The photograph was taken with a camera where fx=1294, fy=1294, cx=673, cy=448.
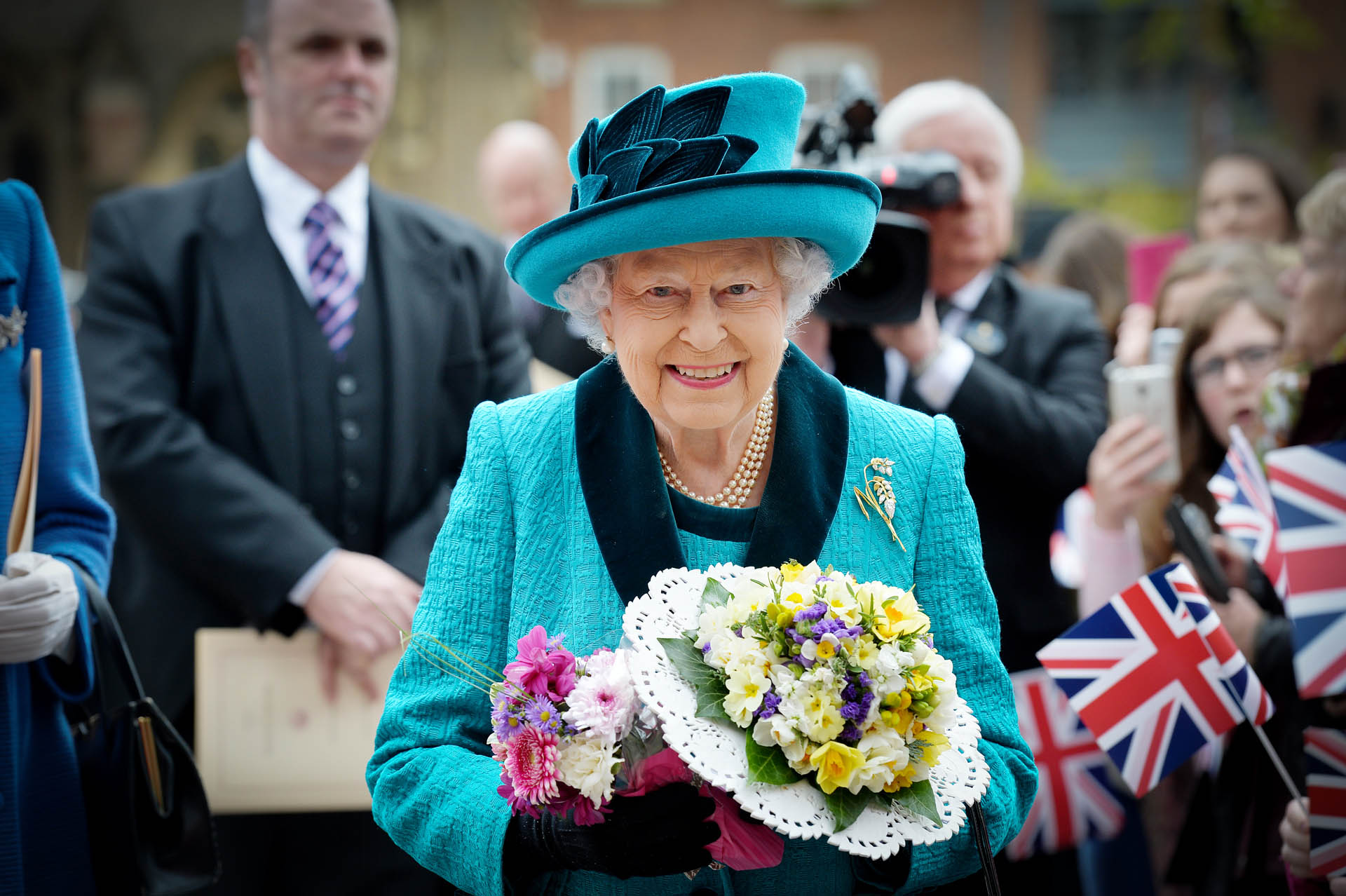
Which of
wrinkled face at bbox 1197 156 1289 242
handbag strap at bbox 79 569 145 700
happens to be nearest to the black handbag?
handbag strap at bbox 79 569 145 700

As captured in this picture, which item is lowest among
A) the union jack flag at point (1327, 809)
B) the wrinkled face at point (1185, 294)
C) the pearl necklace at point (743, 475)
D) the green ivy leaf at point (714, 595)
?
the union jack flag at point (1327, 809)

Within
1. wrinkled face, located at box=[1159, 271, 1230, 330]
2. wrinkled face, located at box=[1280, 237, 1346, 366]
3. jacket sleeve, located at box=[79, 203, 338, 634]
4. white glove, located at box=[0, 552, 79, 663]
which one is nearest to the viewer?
white glove, located at box=[0, 552, 79, 663]

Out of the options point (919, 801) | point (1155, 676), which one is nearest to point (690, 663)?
point (919, 801)

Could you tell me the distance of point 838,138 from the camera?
10.7ft

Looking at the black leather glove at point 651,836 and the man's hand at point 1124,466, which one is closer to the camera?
the black leather glove at point 651,836

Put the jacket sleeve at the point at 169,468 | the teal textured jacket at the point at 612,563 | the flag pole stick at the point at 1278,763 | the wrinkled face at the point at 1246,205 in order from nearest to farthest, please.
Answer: the teal textured jacket at the point at 612,563 < the flag pole stick at the point at 1278,763 < the jacket sleeve at the point at 169,468 < the wrinkled face at the point at 1246,205

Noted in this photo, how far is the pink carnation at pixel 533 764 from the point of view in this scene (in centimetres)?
160

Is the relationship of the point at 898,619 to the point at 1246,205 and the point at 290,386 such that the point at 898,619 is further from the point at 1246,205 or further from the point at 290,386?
the point at 1246,205

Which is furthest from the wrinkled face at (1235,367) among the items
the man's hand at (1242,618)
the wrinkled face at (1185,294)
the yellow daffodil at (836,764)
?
the yellow daffodil at (836,764)

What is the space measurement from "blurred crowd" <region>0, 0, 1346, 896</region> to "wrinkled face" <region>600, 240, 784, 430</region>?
117 centimetres

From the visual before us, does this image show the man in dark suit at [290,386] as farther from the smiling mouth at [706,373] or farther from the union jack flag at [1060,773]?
the union jack flag at [1060,773]

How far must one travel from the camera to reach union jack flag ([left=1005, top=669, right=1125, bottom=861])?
3395 mm

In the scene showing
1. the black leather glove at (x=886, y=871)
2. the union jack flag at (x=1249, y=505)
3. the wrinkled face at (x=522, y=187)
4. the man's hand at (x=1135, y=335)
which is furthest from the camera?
the wrinkled face at (x=522, y=187)

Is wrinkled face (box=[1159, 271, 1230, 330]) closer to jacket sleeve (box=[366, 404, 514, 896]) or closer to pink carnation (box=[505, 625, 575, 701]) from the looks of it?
jacket sleeve (box=[366, 404, 514, 896])
